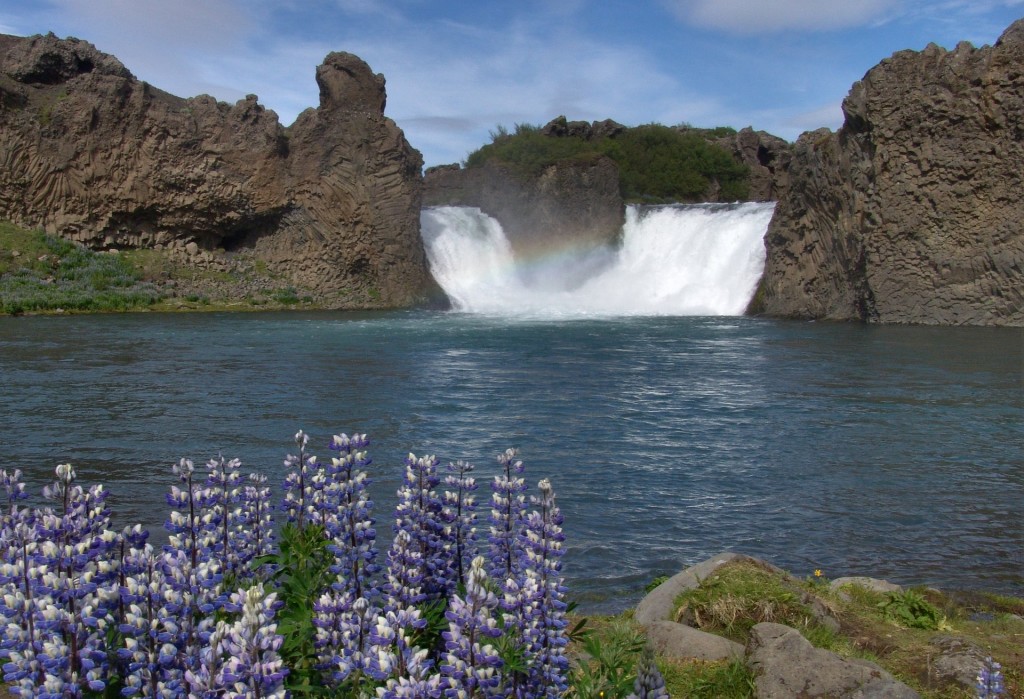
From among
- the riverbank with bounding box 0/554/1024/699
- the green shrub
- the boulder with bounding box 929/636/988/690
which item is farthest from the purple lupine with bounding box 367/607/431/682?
the green shrub

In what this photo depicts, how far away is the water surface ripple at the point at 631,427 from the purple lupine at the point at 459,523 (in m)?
3.23

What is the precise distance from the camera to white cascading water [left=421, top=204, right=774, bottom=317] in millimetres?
42250

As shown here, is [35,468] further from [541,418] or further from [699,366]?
[699,366]

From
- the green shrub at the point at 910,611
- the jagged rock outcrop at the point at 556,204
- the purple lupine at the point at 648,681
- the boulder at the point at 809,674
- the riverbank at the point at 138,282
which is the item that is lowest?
the green shrub at the point at 910,611

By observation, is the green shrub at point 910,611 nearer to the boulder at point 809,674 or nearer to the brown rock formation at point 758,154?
the boulder at point 809,674

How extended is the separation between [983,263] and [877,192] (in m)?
4.48

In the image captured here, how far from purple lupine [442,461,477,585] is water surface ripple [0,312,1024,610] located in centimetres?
323

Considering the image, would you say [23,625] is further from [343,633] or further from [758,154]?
[758,154]

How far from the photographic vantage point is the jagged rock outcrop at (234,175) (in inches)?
1693

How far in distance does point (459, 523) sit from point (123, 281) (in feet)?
133

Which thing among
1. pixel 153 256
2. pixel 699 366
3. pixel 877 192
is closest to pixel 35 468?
pixel 699 366

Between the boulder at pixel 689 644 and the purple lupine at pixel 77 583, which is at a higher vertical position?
the purple lupine at pixel 77 583

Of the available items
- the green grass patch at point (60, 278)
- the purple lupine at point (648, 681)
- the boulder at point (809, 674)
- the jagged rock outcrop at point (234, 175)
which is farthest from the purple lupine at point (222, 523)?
the jagged rock outcrop at point (234, 175)

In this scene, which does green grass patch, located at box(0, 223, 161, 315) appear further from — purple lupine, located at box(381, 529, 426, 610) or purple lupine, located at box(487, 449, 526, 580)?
purple lupine, located at box(381, 529, 426, 610)
